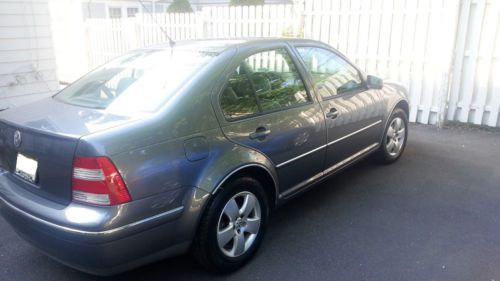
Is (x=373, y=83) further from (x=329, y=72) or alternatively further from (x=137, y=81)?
(x=137, y=81)

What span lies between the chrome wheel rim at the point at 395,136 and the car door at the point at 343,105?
14.3 inches

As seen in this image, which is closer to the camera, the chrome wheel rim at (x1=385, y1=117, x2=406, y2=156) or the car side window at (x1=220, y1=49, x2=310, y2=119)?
the car side window at (x1=220, y1=49, x2=310, y2=119)

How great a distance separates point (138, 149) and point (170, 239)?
0.60 meters

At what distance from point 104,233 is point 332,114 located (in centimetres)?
227

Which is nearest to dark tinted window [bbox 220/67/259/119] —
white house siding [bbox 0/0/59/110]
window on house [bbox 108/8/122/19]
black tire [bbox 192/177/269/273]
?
black tire [bbox 192/177/269/273]

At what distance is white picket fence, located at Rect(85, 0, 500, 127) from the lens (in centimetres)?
640

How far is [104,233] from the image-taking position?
7.86ft

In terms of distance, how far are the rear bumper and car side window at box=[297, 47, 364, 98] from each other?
173cm

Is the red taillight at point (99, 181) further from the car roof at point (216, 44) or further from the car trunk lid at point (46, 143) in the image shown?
the car roof at point (216, 44)

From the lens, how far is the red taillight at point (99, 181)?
2.41m

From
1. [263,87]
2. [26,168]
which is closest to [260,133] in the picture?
[263,87]

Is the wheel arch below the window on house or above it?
below

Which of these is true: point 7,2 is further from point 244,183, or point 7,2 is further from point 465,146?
point 465,146

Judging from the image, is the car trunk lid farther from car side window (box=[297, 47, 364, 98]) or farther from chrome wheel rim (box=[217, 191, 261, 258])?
car side window (box=[297, 47, 364, 98])
